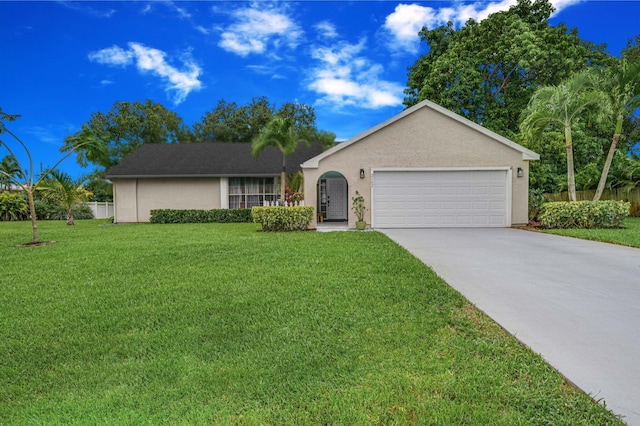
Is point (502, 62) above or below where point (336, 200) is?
above

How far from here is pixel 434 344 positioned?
3.23 meters

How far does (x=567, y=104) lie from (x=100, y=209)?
28208 millimetres

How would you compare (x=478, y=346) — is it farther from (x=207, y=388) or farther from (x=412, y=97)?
(x=412, y=97)

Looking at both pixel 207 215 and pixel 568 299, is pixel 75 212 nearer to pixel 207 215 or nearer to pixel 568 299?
pixel 207 215

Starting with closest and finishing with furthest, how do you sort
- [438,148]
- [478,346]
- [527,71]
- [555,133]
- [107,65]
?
[478,346], [438,148], [555,133], [527,71], [107,65]

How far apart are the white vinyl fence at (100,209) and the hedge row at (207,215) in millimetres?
10957

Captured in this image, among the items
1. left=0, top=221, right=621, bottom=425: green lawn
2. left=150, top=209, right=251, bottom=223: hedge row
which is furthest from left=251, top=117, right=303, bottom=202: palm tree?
left=0, top=221, right=621, bottom=425: green lawn

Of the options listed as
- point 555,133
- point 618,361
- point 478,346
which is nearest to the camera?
point 618,361

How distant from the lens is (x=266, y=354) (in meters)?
3.15

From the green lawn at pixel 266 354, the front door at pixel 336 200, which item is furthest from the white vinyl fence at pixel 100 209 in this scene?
the green lawn at pixel 266 354

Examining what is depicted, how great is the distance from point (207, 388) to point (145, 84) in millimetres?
31106

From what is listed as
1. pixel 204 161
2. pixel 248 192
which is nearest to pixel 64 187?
pixel 204 161

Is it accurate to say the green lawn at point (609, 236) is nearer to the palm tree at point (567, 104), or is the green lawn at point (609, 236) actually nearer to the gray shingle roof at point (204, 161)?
the palm tree at point (567, 104)

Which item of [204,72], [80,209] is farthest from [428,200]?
[80,209]
